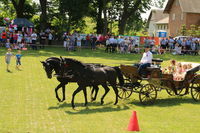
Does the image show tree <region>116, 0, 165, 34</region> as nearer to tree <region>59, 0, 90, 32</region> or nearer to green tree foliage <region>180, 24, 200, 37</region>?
tree <region>59, 0, 90, 32</region>

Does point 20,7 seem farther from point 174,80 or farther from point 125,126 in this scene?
point 125,126

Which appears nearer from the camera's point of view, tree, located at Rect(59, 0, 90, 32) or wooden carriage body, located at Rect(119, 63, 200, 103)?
wooden carriage body, located at Rect(119, 63, 200, 103)

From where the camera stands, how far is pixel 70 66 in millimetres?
12023

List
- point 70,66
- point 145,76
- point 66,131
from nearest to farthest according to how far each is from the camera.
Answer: point 66,131, point 70,66, point 145,76

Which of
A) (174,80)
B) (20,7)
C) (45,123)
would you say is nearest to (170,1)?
(20,7)

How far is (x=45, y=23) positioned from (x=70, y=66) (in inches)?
1204

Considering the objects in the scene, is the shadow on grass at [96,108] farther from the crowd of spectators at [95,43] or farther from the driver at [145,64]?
the crowd of spectators at [95,43]

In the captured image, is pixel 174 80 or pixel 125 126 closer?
pixel 125 126

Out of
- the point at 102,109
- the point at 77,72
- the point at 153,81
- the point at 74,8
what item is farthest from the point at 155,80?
the point at 74,8

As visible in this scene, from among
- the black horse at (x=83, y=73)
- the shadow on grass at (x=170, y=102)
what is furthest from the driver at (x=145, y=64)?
the black horse at (x=83, y=73)

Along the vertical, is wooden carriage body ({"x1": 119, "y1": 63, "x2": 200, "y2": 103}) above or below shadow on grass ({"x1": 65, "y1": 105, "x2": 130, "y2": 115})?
above

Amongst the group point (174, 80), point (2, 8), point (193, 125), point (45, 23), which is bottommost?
point (193, 125)

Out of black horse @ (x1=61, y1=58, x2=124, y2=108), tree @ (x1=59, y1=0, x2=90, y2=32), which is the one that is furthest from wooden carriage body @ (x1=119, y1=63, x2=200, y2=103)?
tree @ (x1=59, y1=0, x2=90, y2=32)

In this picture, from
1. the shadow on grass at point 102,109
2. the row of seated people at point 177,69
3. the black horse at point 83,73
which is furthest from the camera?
the row of seated people at point 177,69
